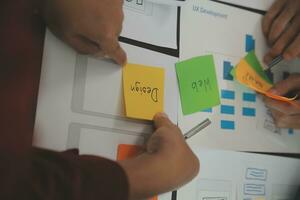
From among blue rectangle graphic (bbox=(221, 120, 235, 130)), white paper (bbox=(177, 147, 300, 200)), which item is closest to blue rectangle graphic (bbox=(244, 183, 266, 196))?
white paper (bbox=(177, 147, 300, 200))

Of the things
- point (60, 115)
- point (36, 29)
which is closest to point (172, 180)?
point (60, 115)

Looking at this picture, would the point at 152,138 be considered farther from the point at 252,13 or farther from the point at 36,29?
the point at 252,13

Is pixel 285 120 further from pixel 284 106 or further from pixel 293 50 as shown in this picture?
pixel 293 50

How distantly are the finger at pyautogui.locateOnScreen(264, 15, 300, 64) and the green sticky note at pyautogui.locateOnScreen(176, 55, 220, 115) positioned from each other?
14 cm

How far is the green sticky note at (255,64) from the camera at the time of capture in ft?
2.29

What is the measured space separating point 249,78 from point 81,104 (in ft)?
1.07

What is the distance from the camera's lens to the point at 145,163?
0.51 m

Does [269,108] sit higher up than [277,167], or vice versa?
[269,108]

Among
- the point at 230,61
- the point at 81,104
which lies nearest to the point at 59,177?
the point at 81,104

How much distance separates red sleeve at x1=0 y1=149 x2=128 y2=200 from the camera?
1.22 ft

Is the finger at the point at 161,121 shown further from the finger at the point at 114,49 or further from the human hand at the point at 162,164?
the finger at the point at 114,49

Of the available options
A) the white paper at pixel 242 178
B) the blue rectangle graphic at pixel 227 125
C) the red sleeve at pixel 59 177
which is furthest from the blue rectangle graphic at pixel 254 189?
the red sleeve at pixel 59 177

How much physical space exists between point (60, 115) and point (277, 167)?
0.43 m

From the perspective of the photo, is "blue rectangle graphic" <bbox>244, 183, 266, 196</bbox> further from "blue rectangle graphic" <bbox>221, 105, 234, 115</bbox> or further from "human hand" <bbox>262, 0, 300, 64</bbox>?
"human hand" <bbox>262, 0, 300, 64</bbox>
